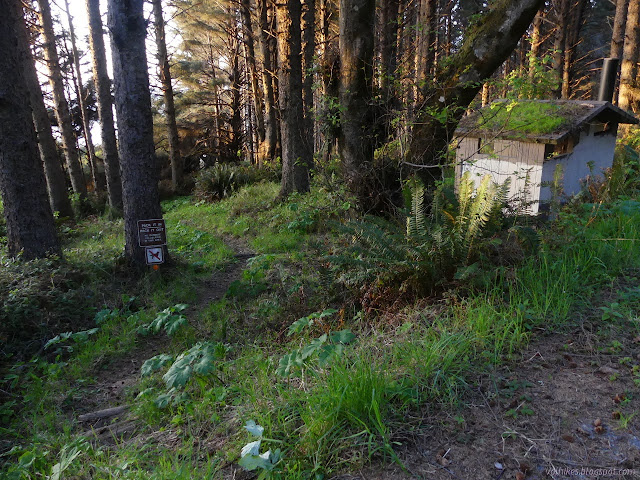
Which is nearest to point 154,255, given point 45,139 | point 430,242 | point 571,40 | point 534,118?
point 430,242

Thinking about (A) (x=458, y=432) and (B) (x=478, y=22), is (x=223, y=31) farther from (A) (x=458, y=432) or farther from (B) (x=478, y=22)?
(A) (x=458, y=432)

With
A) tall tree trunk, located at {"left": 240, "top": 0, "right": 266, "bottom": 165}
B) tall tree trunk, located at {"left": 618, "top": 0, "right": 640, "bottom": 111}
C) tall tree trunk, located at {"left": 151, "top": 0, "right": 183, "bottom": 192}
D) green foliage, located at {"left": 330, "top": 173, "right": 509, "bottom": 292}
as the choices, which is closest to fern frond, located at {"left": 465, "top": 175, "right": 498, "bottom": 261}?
green foliage, located at {"left": 330, "top": 173, "right": 509, "bottom": 292}

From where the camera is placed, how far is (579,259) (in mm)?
4176

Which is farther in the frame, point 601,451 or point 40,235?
point 40,235

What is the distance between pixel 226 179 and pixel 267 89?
387 centimetres

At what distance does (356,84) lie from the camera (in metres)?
6.63

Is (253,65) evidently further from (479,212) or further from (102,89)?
(479,212)

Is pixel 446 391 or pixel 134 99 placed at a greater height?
pixel 134 99

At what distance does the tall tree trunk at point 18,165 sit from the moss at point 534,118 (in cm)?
676

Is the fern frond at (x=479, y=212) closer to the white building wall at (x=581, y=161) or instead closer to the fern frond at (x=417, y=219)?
the fern frond at (x=417, y=219)

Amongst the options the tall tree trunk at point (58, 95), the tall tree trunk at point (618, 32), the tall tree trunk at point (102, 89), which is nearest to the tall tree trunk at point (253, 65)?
the tall tree trunk at point (102, 89)

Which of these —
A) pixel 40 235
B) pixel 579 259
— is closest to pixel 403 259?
pixel 579 259

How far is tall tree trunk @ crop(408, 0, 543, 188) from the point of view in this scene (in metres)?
5.29

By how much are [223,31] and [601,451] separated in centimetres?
2249
